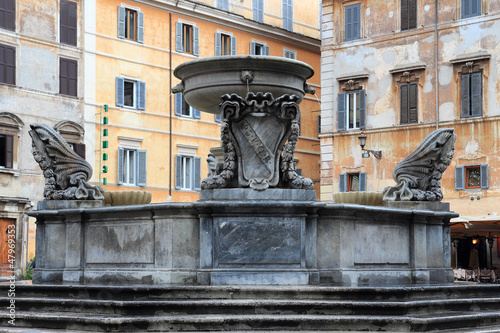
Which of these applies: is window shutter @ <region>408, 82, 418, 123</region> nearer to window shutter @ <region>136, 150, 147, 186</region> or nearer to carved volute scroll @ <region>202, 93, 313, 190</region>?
window shutter @ <region>136, 150, 147, 186</region>

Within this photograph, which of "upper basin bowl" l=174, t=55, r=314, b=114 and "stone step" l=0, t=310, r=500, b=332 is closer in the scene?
"stone step" l=0, t=310, r=500, b=332

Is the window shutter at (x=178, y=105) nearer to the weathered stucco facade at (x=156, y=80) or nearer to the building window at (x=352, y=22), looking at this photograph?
the weathered stucco facade at (x=156, y=80)

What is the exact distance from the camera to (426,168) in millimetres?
12562

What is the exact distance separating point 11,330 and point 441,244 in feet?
19.9

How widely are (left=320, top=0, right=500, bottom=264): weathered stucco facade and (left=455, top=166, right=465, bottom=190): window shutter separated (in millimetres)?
35

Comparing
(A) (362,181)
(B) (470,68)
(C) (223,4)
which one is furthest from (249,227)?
(C) (223,4)

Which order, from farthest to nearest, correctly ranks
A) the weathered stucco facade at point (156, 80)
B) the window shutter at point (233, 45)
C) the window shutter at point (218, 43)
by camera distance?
the window shutter at point (233, 45) → the window shutter at point (218, 43) → the weathered stucco facade at point (156, 80)

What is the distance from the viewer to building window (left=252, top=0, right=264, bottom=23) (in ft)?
139

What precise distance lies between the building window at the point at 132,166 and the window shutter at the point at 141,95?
1945mm

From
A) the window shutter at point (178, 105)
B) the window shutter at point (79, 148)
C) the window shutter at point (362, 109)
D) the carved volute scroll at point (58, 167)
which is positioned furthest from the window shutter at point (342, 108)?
the carved volute scroll at point (58, 167)

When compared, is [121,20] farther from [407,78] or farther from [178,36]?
[407,78]

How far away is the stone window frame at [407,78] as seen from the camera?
32625 millimetres

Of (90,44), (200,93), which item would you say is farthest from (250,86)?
(90,44)

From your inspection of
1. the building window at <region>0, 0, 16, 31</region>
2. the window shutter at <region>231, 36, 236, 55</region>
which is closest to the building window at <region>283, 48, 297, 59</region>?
the window shutter at <region>231, 36, 236, 55</region>
